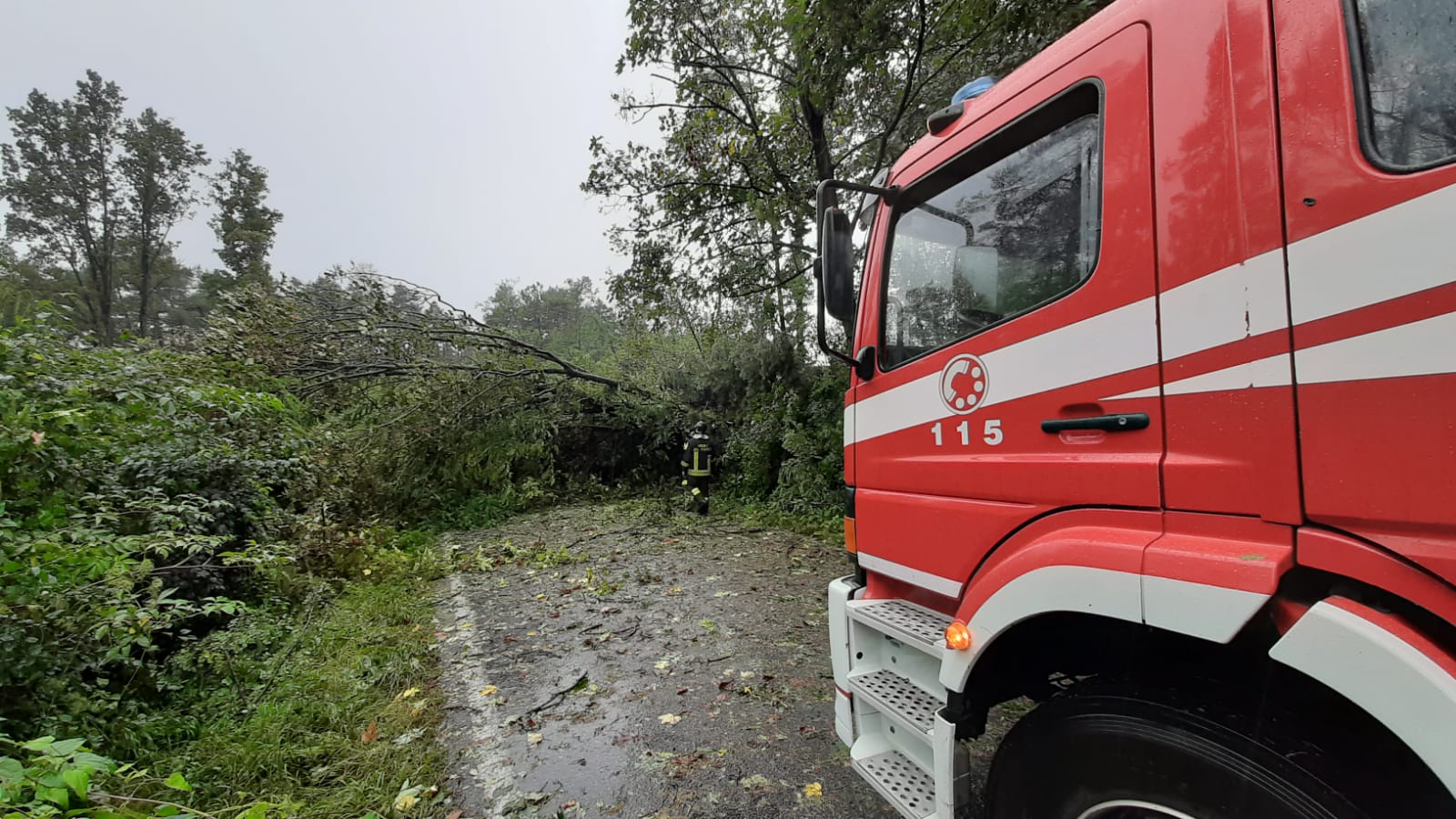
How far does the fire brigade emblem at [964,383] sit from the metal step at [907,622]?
0.72m

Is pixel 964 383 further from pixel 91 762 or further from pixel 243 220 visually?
pixel 243 220

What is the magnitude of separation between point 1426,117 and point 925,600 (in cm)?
173

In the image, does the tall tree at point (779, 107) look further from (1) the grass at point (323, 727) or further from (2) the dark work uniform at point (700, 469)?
(1) the grass at point (323, 727)

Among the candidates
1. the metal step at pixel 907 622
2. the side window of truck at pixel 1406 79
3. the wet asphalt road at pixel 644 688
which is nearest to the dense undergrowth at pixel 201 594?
Answer: the wet asphalt road at pixel 644 688

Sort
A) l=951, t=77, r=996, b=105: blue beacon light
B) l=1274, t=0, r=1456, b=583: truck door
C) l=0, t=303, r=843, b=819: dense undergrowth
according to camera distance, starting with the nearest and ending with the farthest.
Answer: l=1274, t=0, r=1456, b=583: truck door, l=951, t=77, r=996, b=105: blue beacon light, l=0, t=303, r=843, b=819: dense undergrowth

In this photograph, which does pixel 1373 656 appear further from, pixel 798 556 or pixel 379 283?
pixel 379 283

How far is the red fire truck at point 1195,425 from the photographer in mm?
962

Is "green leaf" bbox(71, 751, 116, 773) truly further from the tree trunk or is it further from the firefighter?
the tree trunk

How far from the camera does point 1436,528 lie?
92 centimetres

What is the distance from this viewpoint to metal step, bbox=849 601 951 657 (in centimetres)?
185

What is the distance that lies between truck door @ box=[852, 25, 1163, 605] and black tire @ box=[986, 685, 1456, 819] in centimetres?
45

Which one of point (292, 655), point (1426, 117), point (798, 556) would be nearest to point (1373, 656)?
point (1426, 117)

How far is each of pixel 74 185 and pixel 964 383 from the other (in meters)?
42.0

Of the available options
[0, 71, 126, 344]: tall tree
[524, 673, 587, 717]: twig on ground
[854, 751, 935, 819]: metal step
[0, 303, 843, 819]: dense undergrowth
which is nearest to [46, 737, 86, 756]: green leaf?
[0, 303, 843, 819]: dense undergrowth
